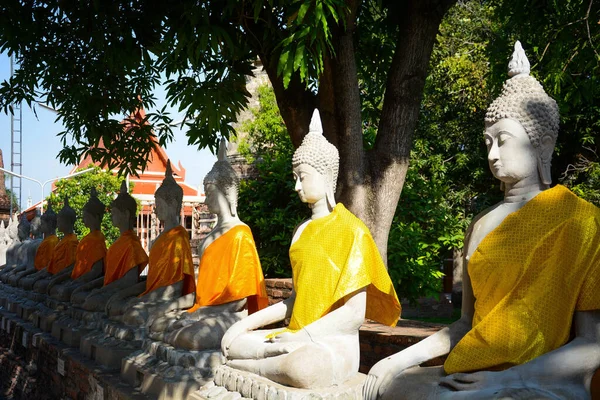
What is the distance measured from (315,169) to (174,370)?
197 cm

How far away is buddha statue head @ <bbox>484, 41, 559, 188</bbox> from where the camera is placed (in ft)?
10.9

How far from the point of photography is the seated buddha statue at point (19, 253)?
12952 mm

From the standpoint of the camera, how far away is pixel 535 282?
3127mm

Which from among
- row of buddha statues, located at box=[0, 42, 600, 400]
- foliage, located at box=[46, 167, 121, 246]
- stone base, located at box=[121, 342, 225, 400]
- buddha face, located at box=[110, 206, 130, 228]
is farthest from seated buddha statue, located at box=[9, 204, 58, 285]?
foliage, located at box=[46, 167, 121, 246]

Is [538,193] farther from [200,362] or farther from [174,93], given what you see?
[174,93]

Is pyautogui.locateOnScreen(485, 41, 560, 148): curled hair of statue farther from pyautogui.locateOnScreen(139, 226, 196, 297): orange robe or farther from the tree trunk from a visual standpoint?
pyautogui.locateOnScreen(139, 226, 196, 297): orange robe

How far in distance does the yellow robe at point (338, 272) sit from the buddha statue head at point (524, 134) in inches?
45.2

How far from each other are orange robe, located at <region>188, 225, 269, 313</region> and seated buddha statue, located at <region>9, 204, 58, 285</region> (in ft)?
20.8

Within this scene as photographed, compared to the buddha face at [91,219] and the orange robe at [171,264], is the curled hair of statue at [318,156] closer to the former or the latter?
the orange robe at [171,264]

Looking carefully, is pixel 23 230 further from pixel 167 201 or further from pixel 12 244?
pixel 167 201

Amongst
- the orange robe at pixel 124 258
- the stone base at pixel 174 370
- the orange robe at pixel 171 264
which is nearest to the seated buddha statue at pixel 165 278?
the orange robe at pixel 171 264

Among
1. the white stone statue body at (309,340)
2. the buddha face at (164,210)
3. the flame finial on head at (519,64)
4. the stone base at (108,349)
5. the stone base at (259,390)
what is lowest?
the stone base at (108,349)

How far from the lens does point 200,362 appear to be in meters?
5.34

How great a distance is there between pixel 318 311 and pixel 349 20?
3089 mm
